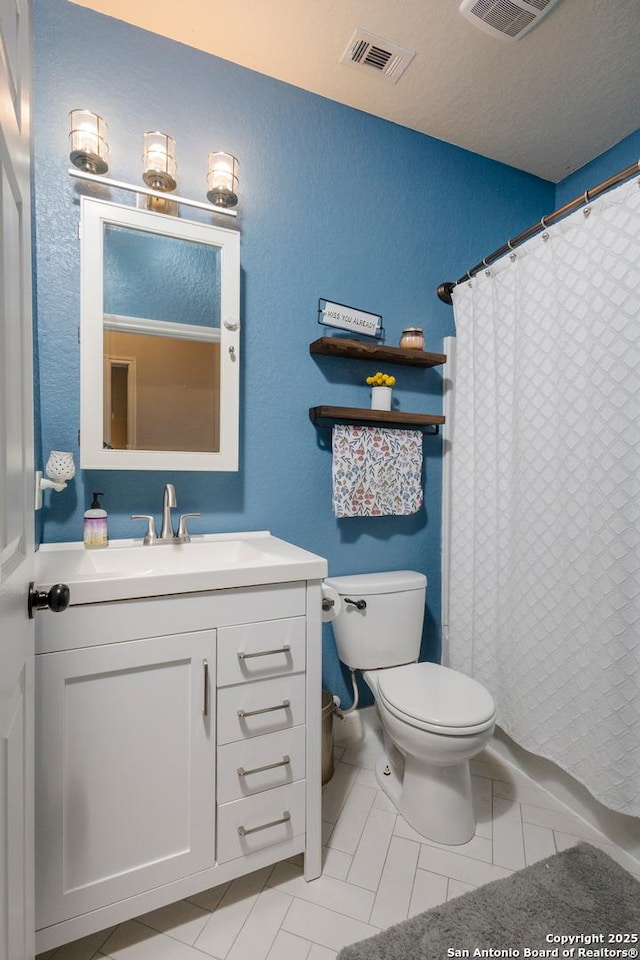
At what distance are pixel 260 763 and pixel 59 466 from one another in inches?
39.7

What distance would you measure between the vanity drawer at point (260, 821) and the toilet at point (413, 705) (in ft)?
1.21

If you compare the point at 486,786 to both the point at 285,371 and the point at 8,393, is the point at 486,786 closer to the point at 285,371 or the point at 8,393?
the point at 285,371

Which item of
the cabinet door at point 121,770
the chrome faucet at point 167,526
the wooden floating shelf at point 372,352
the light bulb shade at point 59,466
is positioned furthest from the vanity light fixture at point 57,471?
the wooden floating shelf at point 372,352

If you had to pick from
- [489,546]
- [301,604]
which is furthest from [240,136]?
[489,546]

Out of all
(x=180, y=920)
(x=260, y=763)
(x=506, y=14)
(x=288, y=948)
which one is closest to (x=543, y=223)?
(x=506, y=14)

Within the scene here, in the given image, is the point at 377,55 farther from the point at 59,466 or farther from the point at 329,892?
the point at 329,892

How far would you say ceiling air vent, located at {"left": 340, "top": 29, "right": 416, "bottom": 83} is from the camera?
4.84 feet

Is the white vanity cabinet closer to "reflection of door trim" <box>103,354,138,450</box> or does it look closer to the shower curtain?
"reflection of door trim" <box>103,354,138,450</box>

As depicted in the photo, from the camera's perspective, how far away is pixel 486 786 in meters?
1.63

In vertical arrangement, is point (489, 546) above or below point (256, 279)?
below

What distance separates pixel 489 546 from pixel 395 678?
2.12ft

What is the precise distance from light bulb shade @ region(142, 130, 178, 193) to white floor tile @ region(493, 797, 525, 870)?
2312 mm

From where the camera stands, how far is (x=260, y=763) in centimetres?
116

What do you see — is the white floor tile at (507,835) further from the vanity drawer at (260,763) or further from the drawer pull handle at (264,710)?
the drawer pull handle at (264,710)
